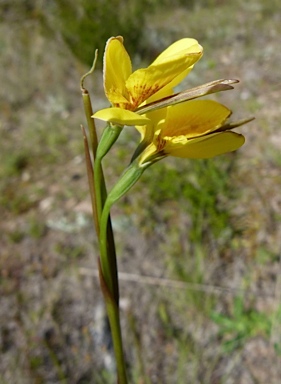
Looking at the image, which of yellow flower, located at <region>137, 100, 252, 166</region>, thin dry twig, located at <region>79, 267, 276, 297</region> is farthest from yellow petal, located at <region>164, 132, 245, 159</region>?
thin dry twig, located at <region>79, 267, 276, 297</region>

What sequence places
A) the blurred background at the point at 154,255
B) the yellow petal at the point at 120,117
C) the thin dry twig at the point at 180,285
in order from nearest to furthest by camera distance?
the yellow petal at the point at 120,117
the blurred background at the point at 154,255
the thin dry twig at the point at 180,285

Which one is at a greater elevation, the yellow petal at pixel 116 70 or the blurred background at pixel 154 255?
the yellow petal at pixel 116 70

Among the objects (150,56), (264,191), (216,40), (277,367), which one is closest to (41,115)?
(150,56)

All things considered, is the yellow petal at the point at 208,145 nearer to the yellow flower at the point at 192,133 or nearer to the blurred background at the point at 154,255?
the yellow flower at the point at 192,133

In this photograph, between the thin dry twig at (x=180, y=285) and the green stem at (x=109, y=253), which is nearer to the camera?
the green stem at (x=109, y=253)

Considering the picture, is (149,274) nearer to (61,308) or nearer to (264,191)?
(61,308)

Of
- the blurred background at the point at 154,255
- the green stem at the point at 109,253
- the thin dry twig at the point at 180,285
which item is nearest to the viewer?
the green stem at the point at 109,253

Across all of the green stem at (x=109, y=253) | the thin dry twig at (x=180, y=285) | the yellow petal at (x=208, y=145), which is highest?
the yellow petal at (x=208, y=145)

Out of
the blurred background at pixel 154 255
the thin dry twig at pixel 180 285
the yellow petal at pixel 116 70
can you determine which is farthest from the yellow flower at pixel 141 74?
the thin dry twig at pixel 180 285
